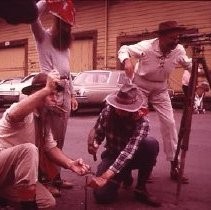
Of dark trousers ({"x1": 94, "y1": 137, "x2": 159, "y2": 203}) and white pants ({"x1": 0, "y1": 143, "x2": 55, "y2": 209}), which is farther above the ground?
white pants ({"x1": 0, "y1": 143, "x2": 55, "y2": 209})

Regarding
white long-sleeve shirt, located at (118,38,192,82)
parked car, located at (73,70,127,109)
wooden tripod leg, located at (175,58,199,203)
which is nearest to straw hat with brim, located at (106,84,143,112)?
wooden tripod leg, located at (175,58,199,203)

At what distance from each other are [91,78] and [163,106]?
10021mm

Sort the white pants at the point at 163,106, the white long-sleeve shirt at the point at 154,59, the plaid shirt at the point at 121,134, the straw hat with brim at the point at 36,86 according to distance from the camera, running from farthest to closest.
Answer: the white pants at the point at 163,106 → the white long-sleeve shirt at the point at 154,59 → the plaid shirt at the point at 121,134 → the straw hat with brim at the point at 36,86

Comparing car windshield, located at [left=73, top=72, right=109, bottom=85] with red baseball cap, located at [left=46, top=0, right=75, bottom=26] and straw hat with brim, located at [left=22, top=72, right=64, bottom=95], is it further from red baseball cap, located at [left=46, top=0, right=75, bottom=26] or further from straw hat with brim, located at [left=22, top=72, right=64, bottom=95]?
straw hat with brim, located at [left=22, top=72, right=64, bottom=95]

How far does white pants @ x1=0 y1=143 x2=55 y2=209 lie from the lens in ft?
12.5

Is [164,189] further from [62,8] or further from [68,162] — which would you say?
[62,8]

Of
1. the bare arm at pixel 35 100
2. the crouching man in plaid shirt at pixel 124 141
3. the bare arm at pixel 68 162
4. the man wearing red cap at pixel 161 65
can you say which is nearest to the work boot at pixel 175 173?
the man wearing red cap at pixel 161 65

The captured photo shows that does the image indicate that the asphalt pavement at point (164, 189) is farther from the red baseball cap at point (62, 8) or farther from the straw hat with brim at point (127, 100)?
the red baseball cap at point (62, 8)

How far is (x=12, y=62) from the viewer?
28500mm

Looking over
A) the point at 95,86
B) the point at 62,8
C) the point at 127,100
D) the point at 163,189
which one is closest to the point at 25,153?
the point at 127,100

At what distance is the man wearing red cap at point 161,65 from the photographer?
5.86 metres

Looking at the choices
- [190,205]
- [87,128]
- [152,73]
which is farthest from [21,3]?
[87,128]

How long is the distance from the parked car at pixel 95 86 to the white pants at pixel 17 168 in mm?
11239

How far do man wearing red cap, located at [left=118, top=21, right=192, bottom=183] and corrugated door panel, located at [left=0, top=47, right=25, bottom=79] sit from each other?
21.7 m
